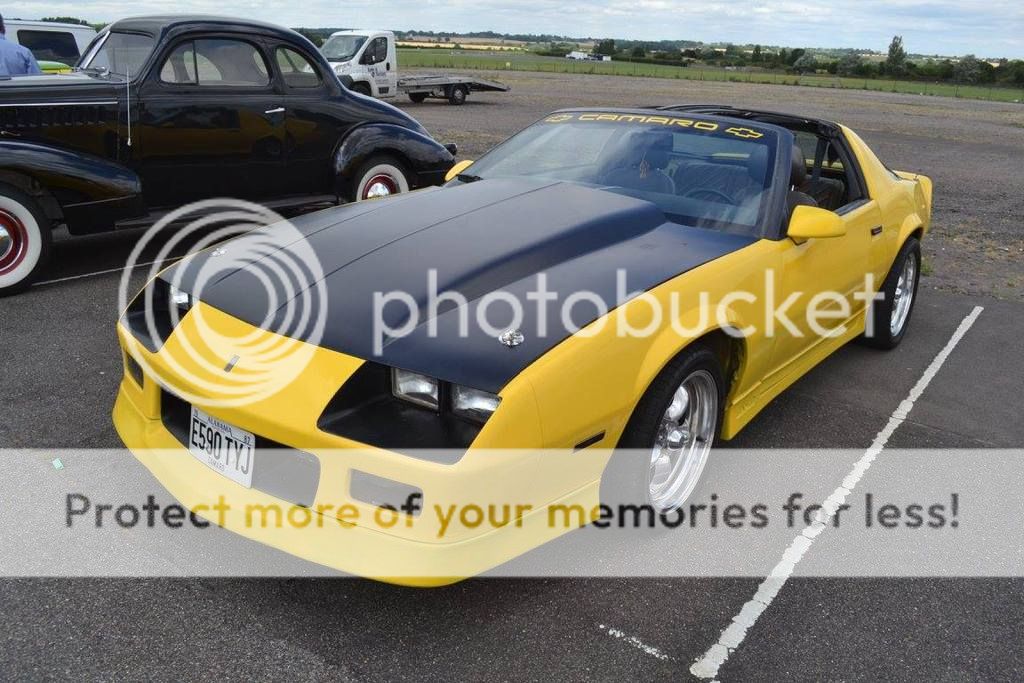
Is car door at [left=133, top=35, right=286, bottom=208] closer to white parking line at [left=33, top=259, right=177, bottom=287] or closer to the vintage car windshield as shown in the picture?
white parking line at [left=33, top=259, right=177, bottom=287]

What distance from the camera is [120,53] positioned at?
653cm

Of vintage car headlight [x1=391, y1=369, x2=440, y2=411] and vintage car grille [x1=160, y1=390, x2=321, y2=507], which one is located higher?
vintage car headlight [x1=391, y1=369, x2=440, y2=411]

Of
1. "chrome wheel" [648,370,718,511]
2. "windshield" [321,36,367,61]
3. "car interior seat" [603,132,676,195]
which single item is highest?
"windshield" [321,36,367,61]

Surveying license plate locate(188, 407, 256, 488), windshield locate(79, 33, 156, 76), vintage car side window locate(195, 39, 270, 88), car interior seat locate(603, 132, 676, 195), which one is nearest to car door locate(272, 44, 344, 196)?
vintage car side window locate(195, 39, 270, 88)

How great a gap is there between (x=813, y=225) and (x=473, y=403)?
6.23ft

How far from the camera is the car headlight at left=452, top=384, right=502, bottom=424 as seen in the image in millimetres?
2393

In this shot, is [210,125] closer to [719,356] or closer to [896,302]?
[719,356]

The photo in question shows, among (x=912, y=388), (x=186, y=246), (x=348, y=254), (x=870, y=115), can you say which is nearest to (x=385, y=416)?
(x=348, y=254)

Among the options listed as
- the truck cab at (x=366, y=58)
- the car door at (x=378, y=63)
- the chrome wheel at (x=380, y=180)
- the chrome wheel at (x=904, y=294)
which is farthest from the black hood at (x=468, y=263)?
the car door at (x=378, y=63)

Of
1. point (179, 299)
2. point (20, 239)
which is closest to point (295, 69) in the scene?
point (20, 239)

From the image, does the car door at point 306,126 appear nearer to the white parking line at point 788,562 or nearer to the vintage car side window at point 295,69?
the vintage car side window at point 295,69

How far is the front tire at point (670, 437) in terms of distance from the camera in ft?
9.29

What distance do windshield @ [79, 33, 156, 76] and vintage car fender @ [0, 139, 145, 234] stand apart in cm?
89

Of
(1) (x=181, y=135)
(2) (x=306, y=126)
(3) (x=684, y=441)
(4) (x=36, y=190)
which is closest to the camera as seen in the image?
(3) (x=684, y=441)
